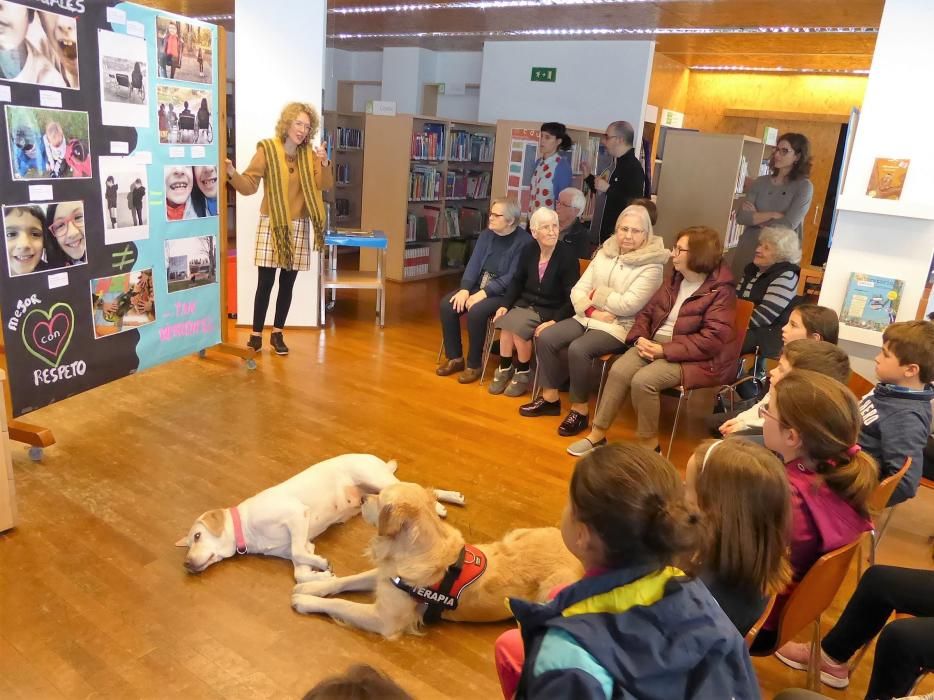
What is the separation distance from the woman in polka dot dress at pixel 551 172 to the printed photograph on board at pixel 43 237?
422 centimetres

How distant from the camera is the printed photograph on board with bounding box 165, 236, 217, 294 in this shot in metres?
3.79

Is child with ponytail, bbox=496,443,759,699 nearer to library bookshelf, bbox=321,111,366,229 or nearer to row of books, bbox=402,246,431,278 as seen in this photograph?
row of books, bbox=402,246,431,278

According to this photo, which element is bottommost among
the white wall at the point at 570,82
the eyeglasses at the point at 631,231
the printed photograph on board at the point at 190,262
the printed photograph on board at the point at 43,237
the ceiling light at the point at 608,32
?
the printed photograph on board at the point at 190,262

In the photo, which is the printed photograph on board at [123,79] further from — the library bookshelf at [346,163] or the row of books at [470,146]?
the library bookshelf at [346,163]

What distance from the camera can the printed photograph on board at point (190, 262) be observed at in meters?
3.79

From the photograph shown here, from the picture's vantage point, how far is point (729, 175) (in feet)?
16.5

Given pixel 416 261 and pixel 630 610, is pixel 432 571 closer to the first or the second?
pixel 630 610

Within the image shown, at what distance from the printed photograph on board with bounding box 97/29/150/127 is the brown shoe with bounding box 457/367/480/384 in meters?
2.34

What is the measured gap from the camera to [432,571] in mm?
2088

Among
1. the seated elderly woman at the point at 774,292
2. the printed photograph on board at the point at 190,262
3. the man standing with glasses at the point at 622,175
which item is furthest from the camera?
the man standing with glasses at the point at 622,175

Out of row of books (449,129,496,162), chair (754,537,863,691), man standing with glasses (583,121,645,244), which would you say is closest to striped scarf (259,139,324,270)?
man standing with glasses (583,121,645,244)

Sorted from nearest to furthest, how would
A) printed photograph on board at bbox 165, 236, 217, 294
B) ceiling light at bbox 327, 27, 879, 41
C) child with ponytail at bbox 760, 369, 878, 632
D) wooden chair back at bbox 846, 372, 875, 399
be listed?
child with ponytail at bbox 760, 369, 878, 632, wooden chair back at bbox 846, 372, 875, 399, printed photograph on board at bbox 165, 236, 217, 294, ceiling light at bbox 327, 27, 879, 41

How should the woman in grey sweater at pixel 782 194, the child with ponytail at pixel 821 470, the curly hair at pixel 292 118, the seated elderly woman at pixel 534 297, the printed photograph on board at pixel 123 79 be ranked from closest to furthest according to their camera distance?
the child with ponytail at pixel 821 470
the printed photograph on board at pixel 123 79
the seated elderly woman at pixel 534 297
the curly hair at pixel 292 118
the woman in grey sweater at pixel 782 194

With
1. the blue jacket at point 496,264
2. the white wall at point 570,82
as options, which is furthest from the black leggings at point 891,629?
the white wall at point 570,82
